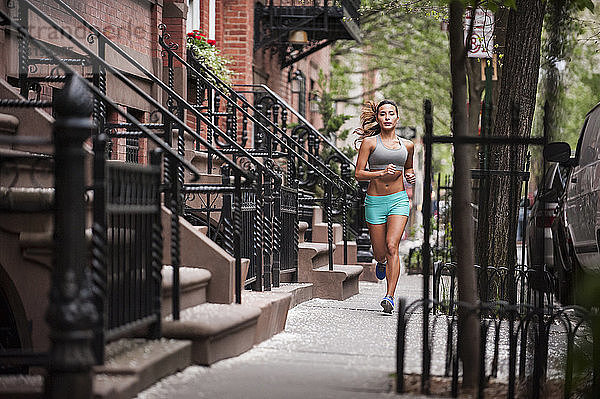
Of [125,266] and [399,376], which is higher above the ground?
[125,266]

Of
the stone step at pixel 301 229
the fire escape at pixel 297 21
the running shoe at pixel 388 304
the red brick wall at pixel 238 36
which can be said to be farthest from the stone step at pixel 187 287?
the fire escape at pixel 297 21

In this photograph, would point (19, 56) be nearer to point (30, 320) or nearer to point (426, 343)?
point (30, 320)

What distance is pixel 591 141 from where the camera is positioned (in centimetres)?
995

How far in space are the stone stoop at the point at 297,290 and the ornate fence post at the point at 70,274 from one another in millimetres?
4572

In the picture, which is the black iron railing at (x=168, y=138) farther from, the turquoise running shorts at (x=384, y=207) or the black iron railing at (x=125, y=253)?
the turquoise running shorts at (x=384, y=207)

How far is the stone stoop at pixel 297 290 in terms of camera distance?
9198 mm

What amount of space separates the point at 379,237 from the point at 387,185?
51 cm

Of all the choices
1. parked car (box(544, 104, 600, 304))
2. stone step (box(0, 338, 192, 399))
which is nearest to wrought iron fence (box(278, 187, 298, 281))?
parked car (box(544, 104, 600, 304))

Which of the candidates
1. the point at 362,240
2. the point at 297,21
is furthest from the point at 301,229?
the point at 297,21

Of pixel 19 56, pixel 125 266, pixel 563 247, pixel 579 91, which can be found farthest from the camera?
pixel 579 91

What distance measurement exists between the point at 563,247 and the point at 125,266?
7.32 meters

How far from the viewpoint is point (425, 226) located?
5.49 m

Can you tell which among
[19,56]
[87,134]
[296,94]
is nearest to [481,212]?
[19,56]

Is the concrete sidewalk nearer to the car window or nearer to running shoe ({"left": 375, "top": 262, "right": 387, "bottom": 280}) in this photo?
running shoe ({"left": 375, "top": 262, "right": 387, "bottom": 280})
